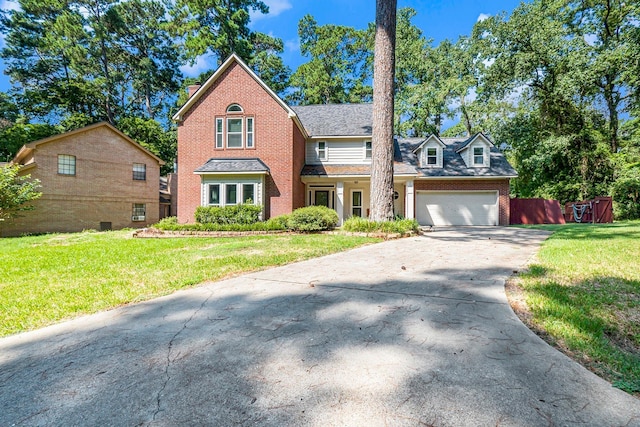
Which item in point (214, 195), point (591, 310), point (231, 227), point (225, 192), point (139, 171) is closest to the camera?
point (591, 310)

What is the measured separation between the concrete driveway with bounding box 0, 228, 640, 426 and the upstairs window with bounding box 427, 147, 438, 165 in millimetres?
16337

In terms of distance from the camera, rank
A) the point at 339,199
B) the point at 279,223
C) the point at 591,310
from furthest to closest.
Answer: the point at 339,199 → the point at 279,223 → the point at 591,310

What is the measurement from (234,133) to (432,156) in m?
12.0

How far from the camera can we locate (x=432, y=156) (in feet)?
62.2

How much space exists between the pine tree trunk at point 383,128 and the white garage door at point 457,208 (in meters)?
7.96

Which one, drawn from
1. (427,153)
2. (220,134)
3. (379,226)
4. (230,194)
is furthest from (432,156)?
(220,134)

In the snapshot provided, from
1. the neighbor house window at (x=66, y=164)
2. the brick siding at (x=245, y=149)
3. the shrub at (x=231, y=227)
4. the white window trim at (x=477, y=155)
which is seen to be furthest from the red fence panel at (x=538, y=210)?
the neighbor house window at (x=66, y=164)

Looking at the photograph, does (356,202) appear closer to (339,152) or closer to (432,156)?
(339,152)

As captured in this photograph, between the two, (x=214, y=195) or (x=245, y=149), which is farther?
(x=245, y=149)

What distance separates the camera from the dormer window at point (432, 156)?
61.9 ft

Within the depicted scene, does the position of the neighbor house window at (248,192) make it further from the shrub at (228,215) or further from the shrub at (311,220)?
the shrub at (311,220)

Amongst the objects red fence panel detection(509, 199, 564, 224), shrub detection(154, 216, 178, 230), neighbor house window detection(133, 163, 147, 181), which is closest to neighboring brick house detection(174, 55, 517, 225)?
shrub detection(154, 216, 178, 230)

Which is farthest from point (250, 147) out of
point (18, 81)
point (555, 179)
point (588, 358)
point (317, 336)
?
point (18, 81)

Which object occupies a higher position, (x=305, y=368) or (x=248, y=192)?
(x=248, y=192)
